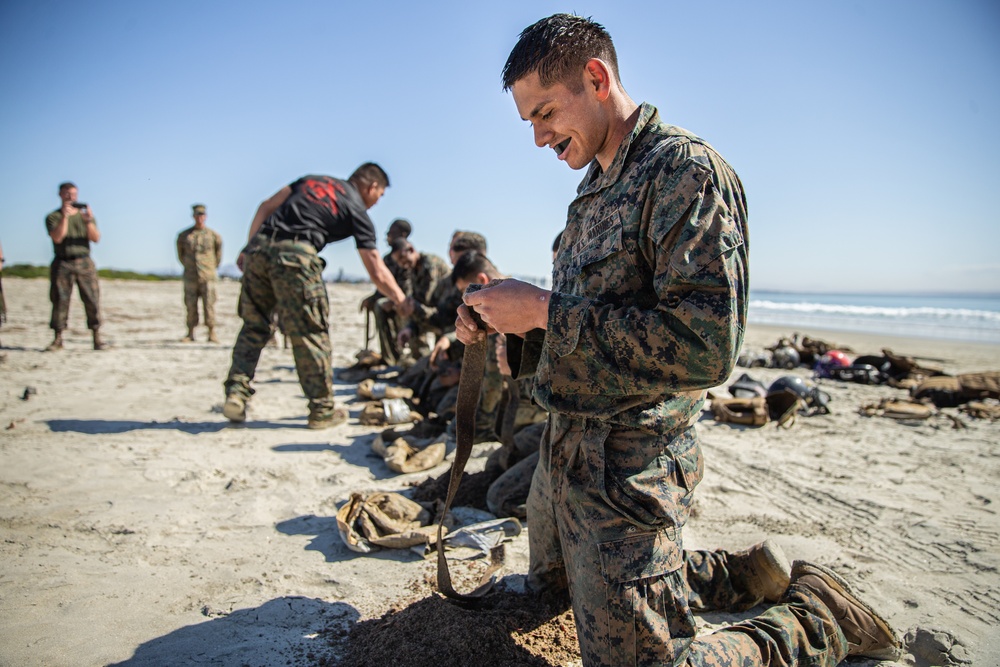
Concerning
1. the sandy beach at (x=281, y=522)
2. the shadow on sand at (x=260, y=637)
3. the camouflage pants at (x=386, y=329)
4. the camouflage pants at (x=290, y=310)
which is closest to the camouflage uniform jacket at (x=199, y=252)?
the camouflage pants at (x=386, y=329)

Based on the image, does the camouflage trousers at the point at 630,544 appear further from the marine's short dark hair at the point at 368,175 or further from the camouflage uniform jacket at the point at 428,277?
the camouflage uniform jacket at the point at 428,277

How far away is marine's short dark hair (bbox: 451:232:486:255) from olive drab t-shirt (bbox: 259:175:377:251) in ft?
4.90

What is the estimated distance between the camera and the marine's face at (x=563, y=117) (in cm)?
172

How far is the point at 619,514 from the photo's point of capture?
161cm

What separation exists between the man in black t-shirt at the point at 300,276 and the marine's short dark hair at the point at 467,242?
1467mm

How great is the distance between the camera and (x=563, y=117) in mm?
1734

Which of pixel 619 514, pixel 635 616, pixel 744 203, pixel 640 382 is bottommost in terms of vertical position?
pixel 635 616

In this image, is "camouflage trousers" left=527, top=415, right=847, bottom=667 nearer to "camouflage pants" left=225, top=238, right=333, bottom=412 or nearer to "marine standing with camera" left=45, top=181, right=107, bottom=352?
"camouflage pants" left=225, top=238, right=333, bottom=412

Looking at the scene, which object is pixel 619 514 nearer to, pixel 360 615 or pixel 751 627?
pixel 751 627

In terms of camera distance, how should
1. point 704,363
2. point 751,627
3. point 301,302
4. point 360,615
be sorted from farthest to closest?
point 301,302, point 360,615, point 751,627, point 704,363

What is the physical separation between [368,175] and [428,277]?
2.31 meters

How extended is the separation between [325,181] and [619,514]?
183 inches

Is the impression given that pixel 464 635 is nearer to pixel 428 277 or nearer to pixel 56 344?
pixel 428 277

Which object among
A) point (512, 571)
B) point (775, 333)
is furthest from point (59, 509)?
point (775, 333)
